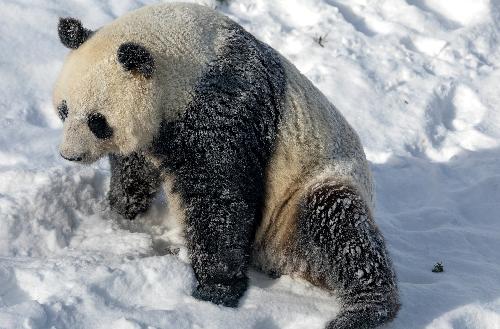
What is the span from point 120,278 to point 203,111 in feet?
3.81

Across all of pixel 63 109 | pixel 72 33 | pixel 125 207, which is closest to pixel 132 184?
pixel 125 207

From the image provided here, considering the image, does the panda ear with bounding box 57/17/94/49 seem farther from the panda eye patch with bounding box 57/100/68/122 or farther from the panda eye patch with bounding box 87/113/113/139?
the panda eye patch with bounding box 87/113/113/139

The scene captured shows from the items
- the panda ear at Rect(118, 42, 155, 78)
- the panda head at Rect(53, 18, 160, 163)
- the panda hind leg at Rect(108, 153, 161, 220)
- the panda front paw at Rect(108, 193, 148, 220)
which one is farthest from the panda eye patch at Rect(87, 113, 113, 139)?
the panda front paw at Rect(108, 193, 148, 220)

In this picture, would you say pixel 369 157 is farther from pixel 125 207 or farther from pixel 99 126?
pixel 99 126

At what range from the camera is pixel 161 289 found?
3.94m

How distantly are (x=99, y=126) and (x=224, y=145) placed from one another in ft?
2.54

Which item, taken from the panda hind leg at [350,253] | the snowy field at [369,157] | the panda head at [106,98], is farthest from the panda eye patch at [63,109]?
the panda hind leg at [350,253]

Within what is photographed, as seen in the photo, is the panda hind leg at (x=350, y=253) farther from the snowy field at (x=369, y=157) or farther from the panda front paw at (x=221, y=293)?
the panda front paw at (x=221, y=293)

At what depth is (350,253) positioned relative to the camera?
157 inches

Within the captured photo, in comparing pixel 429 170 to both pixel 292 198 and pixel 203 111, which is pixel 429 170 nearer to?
pixel 292 198

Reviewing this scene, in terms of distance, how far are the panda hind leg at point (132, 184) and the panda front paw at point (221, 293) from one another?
1.02 m

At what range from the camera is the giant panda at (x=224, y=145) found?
150 inches

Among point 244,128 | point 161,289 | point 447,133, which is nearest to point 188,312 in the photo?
point 161,289

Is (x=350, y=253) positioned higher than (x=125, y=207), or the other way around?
(x=350, y=253)
